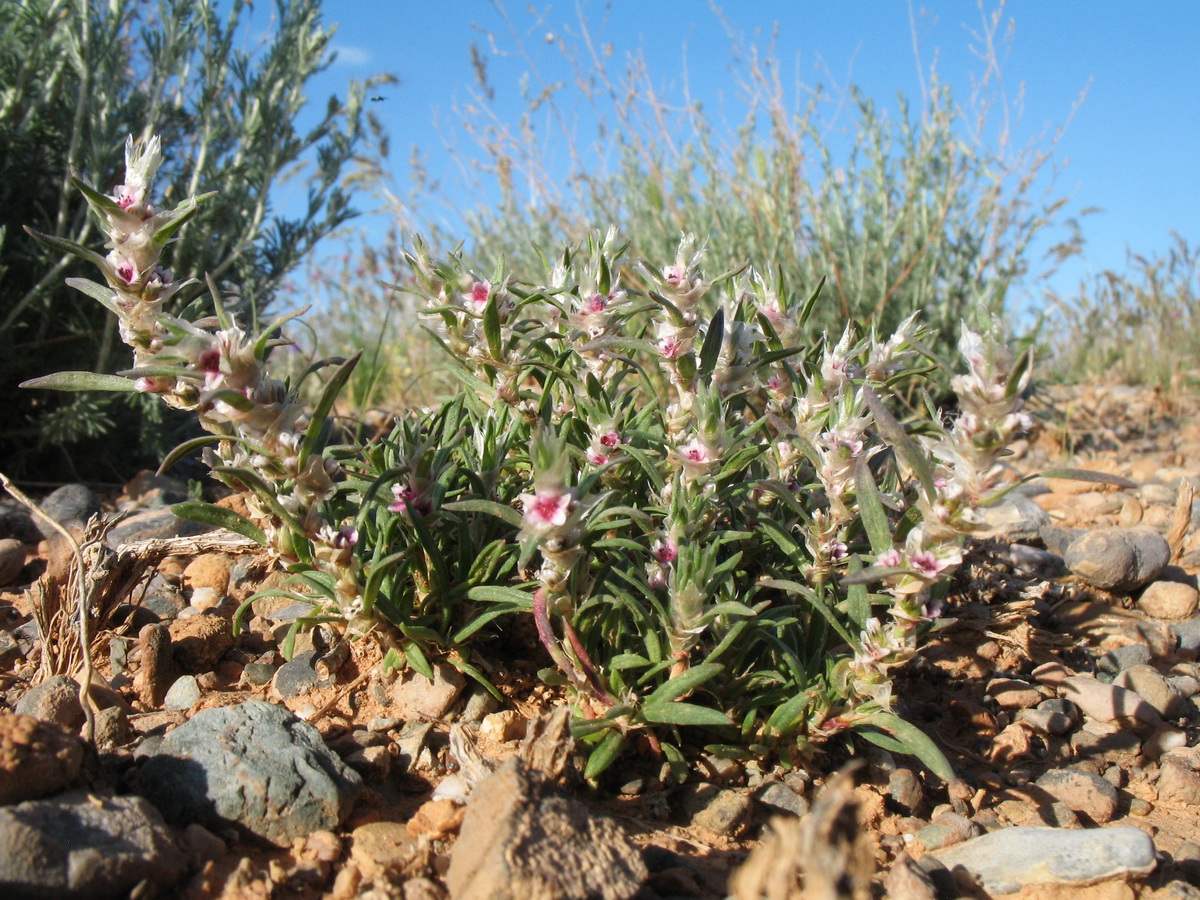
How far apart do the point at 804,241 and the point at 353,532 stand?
515cm

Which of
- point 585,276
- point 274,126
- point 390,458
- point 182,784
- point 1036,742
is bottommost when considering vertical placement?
point 182,784

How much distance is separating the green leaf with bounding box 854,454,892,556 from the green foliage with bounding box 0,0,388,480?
3335mm

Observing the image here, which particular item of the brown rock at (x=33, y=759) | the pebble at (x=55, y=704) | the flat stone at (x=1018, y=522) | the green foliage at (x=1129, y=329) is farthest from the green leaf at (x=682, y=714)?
the green foliage at (x=1129, y=329)

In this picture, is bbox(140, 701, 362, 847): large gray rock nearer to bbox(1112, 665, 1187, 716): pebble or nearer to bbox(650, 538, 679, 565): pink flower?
bbox(650, 538, 679, 565): pink flower

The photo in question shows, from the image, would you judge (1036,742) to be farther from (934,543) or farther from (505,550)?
(505,550)

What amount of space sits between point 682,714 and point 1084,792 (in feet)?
3.56

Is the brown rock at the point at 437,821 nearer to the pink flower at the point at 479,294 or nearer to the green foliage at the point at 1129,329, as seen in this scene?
the pink flower at the point at 479,294

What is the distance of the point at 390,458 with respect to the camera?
7.59 ft

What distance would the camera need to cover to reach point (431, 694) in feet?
7.13

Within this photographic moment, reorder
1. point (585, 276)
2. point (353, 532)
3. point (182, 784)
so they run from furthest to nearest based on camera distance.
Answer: point (585, 276) < point (353, 532) < point (182, 784)

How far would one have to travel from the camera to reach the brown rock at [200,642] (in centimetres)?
238

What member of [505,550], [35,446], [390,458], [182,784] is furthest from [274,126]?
[182,784]

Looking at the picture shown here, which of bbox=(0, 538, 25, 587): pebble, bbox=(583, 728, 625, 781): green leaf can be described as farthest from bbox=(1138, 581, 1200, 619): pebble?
bbox=(0, 538, 25, 587): pebble

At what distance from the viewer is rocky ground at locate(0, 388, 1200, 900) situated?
144cm
